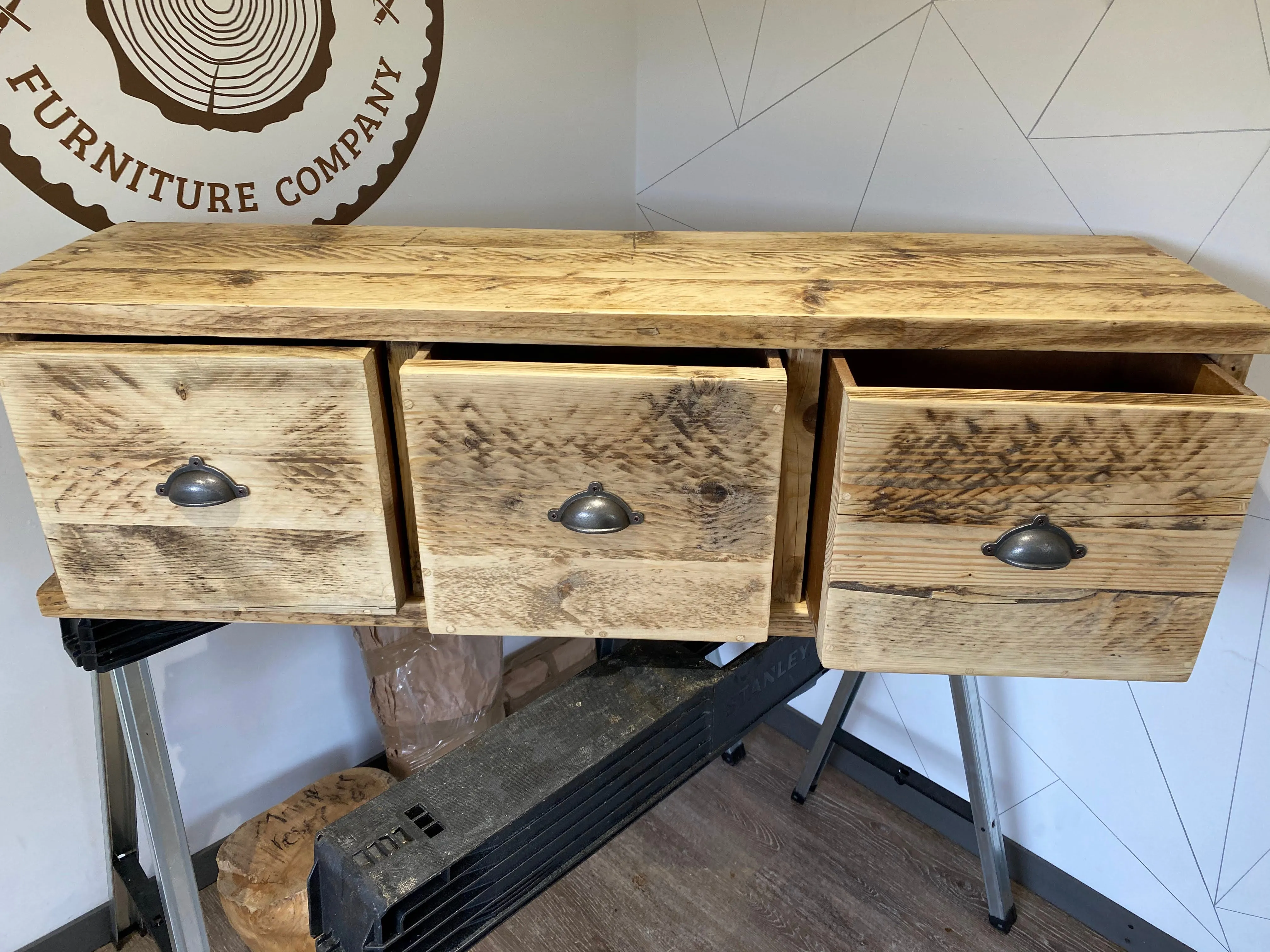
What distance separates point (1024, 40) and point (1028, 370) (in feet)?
1.68

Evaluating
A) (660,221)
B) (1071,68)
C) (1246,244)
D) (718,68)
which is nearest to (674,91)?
(718,68)

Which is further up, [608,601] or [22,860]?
[608,601]

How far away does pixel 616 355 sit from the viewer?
872 mm

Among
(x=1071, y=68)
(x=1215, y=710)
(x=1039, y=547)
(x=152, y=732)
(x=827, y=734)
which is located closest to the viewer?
(x=1039, y=547)

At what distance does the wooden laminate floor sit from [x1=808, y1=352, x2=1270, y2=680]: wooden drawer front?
0.87 m

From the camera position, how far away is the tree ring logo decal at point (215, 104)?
1.04 m

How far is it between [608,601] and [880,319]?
33cm

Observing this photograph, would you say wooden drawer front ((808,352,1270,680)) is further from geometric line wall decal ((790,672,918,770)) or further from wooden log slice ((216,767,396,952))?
wooden log slice ((216,767,396,952))

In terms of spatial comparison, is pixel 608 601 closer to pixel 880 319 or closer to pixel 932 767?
pixel 880 319

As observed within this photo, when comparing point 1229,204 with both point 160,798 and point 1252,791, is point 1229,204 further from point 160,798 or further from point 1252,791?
point 160,798

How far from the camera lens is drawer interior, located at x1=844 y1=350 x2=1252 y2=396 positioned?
85 centimetres

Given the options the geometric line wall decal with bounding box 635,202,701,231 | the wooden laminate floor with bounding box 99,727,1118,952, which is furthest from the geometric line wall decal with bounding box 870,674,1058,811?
the geometric line wall decal with bounding box 635,202,701,231

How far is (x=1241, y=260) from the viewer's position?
101cm

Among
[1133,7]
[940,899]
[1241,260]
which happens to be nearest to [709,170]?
[1133,7]
